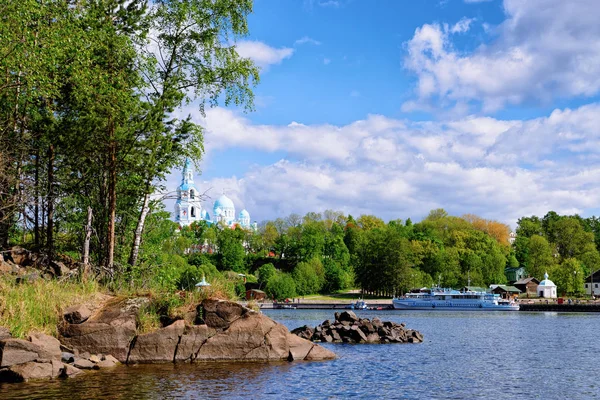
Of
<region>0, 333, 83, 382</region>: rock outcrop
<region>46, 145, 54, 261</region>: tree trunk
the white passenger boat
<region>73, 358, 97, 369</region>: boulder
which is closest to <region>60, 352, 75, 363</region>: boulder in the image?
<region>73, 358, 97, 369</region>: boulder

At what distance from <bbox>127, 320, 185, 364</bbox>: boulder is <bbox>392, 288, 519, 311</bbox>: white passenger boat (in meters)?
104

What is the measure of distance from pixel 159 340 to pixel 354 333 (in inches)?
851

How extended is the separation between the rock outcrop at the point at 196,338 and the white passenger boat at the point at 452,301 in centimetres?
10148

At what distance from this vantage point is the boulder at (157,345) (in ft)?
90.3

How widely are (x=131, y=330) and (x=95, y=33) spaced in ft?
45.4

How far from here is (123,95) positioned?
30.5m

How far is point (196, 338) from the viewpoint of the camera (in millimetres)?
28547

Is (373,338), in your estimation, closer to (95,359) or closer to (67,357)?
(95,359)

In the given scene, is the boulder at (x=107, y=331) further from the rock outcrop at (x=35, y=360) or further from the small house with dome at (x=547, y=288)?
the small house with dome at (x=547, y=288)

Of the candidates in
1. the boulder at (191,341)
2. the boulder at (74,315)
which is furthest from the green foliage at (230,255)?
the boulder at (74,315)

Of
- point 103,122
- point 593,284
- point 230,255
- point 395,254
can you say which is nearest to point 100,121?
point 103,122

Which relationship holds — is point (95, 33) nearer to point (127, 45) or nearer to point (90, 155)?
point (127, 45)

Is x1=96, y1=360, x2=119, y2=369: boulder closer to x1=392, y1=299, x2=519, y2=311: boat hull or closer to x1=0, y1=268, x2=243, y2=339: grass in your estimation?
x1=0, y1=268, x2=243, y2=339: grass

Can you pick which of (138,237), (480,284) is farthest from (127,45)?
(480,284)
